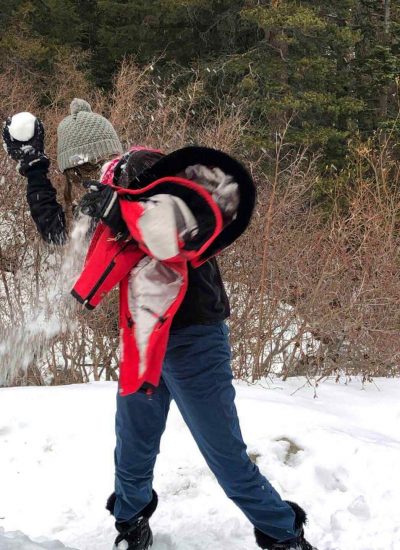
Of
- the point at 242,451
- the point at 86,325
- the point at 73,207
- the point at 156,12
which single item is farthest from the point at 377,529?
the point at 156,12

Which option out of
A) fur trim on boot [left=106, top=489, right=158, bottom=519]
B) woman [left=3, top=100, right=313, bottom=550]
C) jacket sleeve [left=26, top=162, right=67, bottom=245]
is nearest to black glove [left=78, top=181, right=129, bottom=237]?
woman [left=3, top=100, right=313, bottom=550]

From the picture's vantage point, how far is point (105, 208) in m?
1.92

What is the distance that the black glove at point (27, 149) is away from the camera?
222 centimetres

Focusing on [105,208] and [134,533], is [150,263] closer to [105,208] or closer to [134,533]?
[105,208]

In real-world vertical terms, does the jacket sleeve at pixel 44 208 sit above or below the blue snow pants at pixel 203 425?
above

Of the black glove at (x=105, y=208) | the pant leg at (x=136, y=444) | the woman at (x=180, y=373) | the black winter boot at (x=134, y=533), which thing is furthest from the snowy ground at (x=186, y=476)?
the black glove at (x=105, y=208)

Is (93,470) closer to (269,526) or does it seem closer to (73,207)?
(269,526)

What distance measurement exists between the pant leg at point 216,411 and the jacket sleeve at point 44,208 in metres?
0.54

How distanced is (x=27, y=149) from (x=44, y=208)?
22 centimetres

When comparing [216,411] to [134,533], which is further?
[134,533]

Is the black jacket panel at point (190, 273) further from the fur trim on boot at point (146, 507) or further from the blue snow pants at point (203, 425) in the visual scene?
the fur trim on boot at point (146, 507)

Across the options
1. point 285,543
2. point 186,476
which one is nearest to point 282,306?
point 186,476

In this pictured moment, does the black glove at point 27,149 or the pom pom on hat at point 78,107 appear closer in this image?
the black glove at point 27,149

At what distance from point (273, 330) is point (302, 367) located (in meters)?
0.49
